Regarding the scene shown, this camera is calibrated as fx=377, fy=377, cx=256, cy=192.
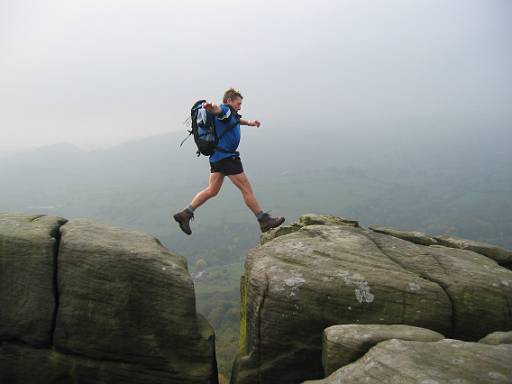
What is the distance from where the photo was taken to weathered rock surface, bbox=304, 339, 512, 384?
25.3 ft

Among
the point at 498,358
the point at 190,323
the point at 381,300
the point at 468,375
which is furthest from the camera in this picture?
the point at 190,323

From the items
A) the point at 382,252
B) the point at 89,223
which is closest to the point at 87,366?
the point at 89,223

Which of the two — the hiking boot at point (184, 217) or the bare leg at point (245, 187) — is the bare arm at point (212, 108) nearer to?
the bare leg at point (245, 187)

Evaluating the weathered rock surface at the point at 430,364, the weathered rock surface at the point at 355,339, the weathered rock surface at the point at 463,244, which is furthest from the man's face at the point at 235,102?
the weathered rock surface at the point at 430,364

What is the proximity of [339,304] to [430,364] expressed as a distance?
3.74 m

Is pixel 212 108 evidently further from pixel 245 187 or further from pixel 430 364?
pixel 430 364

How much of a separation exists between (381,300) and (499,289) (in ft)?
13.8

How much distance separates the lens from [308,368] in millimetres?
12008

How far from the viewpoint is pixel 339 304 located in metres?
11.7

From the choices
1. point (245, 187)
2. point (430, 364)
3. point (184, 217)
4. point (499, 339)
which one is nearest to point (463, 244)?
point (499, 339)

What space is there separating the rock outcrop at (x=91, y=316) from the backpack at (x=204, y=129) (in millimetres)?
4666

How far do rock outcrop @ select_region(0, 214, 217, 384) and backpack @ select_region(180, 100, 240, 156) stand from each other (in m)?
4.67

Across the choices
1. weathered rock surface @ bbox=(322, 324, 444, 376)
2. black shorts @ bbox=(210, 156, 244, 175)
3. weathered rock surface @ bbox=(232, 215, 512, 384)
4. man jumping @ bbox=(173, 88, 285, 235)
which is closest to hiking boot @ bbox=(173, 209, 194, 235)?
man jumping @ bbox=(173, 88, 285, 235)

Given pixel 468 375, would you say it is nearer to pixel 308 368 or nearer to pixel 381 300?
pixel 381 300
